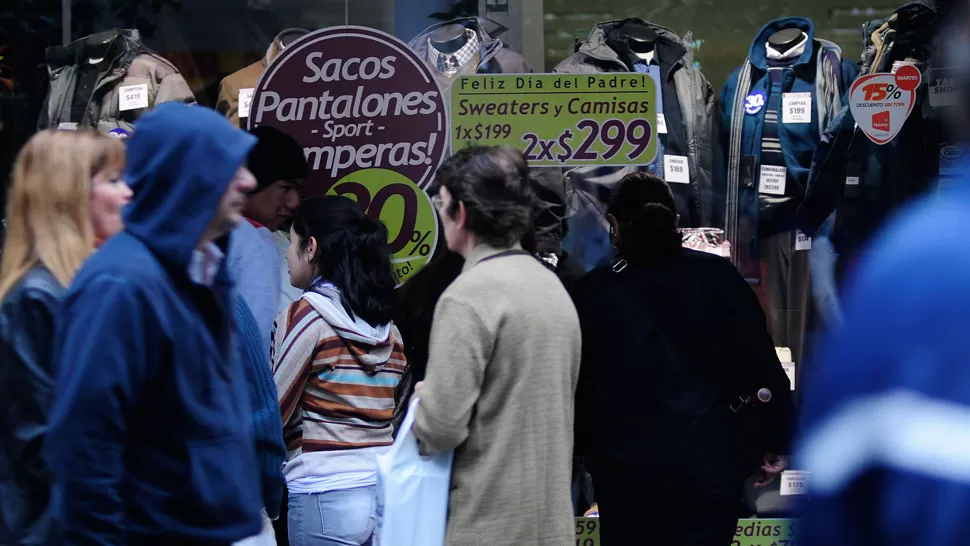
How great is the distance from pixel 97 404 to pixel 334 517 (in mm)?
1952

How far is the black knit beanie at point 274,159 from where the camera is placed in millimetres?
4551

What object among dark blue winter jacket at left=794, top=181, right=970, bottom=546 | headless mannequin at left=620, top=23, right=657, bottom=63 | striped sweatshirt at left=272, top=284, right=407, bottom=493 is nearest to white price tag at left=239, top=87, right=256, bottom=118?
striped sweatshirt at left=272, top=284, right=407, bottom=493

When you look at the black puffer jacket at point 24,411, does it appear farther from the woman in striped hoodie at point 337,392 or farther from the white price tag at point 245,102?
the white price tag at point 245,102

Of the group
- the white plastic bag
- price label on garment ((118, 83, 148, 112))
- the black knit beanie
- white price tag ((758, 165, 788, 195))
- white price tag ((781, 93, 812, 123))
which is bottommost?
the white plastic bag

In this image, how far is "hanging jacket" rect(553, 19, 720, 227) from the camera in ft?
16.0

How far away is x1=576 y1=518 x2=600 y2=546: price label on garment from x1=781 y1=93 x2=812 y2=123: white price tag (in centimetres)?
182

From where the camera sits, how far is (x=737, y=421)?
12.8ft

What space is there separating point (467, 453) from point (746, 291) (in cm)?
128

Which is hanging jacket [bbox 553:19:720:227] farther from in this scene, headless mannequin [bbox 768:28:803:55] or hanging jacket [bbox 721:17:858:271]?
headless mannequin [bbox 768:28:803:55]

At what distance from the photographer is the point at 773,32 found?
5.09 meters

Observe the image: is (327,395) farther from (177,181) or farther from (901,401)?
(901,401)

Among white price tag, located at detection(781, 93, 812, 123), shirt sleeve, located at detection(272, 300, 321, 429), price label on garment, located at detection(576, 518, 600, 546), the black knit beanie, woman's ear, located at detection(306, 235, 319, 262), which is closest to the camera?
shirt sleeve, located at detection(272, 300, 321, 429)

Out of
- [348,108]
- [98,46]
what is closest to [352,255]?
[348,108]

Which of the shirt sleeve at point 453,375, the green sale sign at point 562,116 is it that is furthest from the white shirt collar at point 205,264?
the green sale sign at point 562,116
